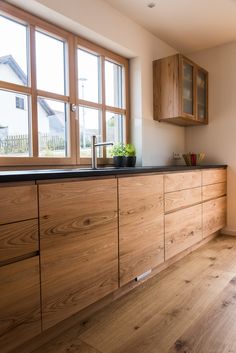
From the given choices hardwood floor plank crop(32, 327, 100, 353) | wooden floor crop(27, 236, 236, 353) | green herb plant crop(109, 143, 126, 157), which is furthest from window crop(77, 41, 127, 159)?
hardwood floor plank crop(32, 327, 100, 353)

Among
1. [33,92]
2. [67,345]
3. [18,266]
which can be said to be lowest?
[67,345]

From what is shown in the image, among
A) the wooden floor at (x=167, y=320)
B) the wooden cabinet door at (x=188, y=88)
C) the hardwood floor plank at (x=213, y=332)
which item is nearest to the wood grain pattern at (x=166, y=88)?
the wooden cabinet door at (x=188, y=88)

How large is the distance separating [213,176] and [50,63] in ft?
6.62

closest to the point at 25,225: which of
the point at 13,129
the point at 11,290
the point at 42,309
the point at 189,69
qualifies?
the point at 11,290

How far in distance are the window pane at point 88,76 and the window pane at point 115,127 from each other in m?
0.25

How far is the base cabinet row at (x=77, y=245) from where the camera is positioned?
115 cm

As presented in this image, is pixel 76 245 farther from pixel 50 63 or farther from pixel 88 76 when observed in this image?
pixel 88 76

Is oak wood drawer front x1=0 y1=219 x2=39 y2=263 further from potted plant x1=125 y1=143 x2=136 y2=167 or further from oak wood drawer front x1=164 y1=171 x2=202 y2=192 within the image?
potted plant x1=125 y1=143 x2=136 y2=167

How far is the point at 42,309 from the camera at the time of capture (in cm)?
125

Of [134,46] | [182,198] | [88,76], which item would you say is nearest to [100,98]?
[88,76]

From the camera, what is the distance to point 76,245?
140cm

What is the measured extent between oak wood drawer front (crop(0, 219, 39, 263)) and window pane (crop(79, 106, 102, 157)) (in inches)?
49.2

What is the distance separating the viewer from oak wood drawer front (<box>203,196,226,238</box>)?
2795 mm

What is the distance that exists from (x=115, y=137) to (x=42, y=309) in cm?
187
